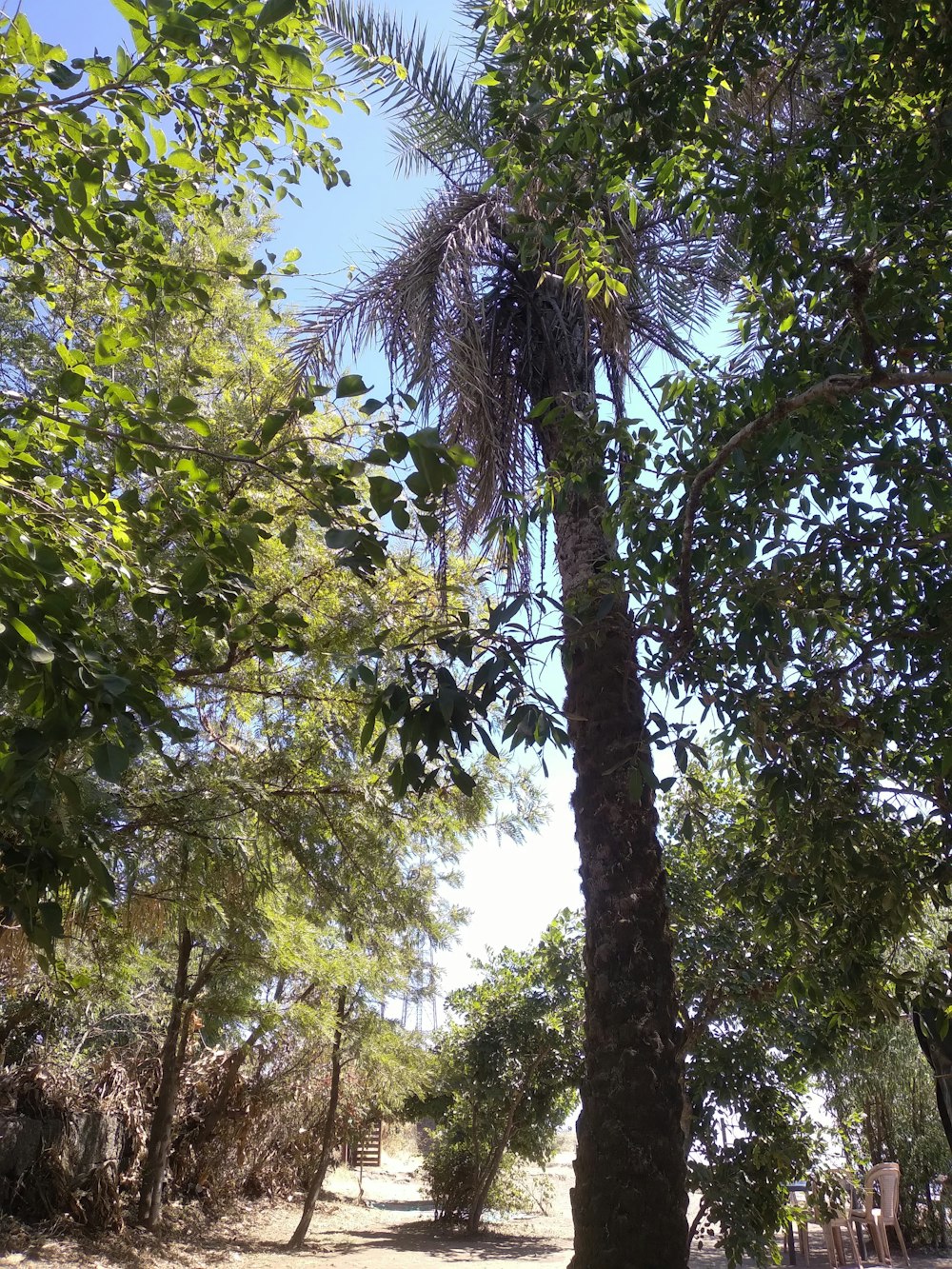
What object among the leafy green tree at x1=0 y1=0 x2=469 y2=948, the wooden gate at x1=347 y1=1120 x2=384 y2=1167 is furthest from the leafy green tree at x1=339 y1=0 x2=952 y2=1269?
the wooden gate at x1=347 y1=1120 x2=384 y2=1167

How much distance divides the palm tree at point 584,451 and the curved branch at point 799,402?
35cm

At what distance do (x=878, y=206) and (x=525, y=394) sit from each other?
303cm

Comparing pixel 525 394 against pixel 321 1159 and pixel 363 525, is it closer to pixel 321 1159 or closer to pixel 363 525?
pixel 363 525

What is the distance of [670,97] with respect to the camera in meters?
3.47

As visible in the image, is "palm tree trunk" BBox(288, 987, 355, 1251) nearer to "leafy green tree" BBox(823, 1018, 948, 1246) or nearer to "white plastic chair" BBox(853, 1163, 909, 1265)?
"white plastic chair" BBox(853, 1163, 909, 1265)

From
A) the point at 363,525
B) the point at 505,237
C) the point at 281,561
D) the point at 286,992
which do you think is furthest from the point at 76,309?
the point at 286,992

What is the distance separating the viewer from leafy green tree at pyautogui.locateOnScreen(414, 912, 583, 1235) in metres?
12.1

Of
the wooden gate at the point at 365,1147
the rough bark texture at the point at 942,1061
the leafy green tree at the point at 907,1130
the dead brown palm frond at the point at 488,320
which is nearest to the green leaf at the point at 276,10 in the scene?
the dead brown palm frond at the point at 488,320

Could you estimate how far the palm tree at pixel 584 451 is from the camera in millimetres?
3539

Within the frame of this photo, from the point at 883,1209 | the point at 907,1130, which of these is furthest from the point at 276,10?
the point at 907,1130

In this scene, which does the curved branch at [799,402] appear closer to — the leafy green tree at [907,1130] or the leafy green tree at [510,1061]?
the leafy green tree at [510,1061]

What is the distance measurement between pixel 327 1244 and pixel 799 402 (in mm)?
13118

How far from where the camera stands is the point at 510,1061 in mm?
12820

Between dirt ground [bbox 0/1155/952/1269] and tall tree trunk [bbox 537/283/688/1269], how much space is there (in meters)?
7.86
